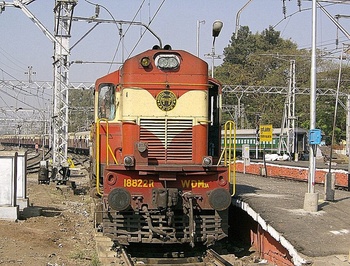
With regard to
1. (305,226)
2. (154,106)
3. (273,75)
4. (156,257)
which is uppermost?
(273,75)

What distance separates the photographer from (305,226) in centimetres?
983

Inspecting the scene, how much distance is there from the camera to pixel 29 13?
2403cm

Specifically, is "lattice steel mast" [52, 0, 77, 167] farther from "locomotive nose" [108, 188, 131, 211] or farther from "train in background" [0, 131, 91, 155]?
"locomotive nose" [108, 188, 131, 211]

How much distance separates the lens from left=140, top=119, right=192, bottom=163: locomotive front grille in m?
10.3

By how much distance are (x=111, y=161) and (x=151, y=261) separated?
2736 millimetres

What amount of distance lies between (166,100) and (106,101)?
6.22ft

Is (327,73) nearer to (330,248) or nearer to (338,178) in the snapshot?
(338,178)

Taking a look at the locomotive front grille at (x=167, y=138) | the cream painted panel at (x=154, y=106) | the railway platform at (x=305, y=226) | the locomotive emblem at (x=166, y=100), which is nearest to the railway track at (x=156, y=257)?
the railway platform at (x=305, y=226)

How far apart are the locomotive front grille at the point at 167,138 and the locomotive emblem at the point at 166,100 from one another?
10.8 inches

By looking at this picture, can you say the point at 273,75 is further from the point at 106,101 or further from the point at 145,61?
the point at 145,61

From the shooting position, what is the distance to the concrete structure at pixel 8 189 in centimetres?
1361

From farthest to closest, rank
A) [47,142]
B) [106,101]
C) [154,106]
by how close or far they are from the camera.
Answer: [47,142] < [106,101] < [154,106]

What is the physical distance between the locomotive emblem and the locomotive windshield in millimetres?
1427

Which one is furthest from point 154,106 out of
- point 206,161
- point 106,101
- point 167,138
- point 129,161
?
point 106,101
